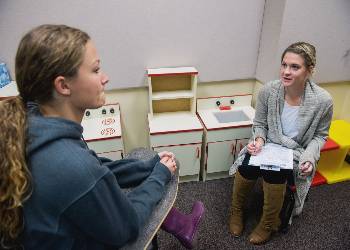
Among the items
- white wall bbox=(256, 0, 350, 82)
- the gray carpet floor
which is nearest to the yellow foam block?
the gray carpet floor

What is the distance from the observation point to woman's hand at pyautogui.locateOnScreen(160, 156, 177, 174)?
1.00m

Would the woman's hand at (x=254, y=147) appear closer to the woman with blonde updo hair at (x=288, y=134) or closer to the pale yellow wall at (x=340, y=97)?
the woman with blonde updo hair at (x=288, y=134)

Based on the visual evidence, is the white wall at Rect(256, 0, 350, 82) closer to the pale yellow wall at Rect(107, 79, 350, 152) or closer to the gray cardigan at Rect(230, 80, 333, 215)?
the pale yellow wall at Rect(107, 79, 350, 152)

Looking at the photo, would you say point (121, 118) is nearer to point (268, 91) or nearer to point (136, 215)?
point (268, 91)

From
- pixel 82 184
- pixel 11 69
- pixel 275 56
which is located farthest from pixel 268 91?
pixel 11 69

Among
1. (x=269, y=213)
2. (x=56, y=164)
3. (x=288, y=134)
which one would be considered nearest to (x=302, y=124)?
(x=288, y=134)

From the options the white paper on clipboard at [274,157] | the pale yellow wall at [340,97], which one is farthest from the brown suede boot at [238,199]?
the pale yellow wall at [340,97]

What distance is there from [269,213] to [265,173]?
0.25m

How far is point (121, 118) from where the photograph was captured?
2281 millimetres

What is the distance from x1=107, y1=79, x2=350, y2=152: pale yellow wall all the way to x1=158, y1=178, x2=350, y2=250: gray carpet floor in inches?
24.6

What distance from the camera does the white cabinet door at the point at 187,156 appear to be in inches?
79.3

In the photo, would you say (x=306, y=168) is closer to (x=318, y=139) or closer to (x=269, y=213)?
(x=318, y=139)

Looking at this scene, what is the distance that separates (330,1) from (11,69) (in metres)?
2.38

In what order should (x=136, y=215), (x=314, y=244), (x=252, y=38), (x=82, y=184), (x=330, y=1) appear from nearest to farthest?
(x=82, y=184) < (x=136, y=215) < (x=314, y=244) < (x=330, y=1) < (x=252, y=38)
